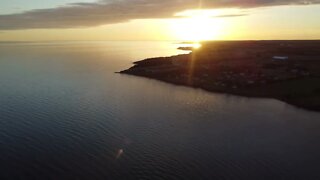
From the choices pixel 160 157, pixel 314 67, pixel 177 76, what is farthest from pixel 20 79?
pixel 314 67

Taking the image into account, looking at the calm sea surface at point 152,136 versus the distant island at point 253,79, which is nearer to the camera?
the calm sea surface at point 152,136

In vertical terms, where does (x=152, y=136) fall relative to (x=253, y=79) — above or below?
below

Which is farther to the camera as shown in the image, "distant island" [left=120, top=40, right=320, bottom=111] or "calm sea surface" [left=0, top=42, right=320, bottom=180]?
"distant island" [left=120, top=40, right=320, bottom=111]

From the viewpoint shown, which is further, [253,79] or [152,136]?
[253,79]

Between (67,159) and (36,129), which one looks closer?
(67,159)

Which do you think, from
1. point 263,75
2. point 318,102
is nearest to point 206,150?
point 318,102

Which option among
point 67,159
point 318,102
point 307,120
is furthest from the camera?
point 318,102

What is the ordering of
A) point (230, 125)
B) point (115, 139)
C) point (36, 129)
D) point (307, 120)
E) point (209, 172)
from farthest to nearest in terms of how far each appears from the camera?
point (307, 120) < point (230, 125) < point (36, 129) < point (115, 139) < point (209, 172)

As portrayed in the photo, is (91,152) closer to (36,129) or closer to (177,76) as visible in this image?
(36,129)
